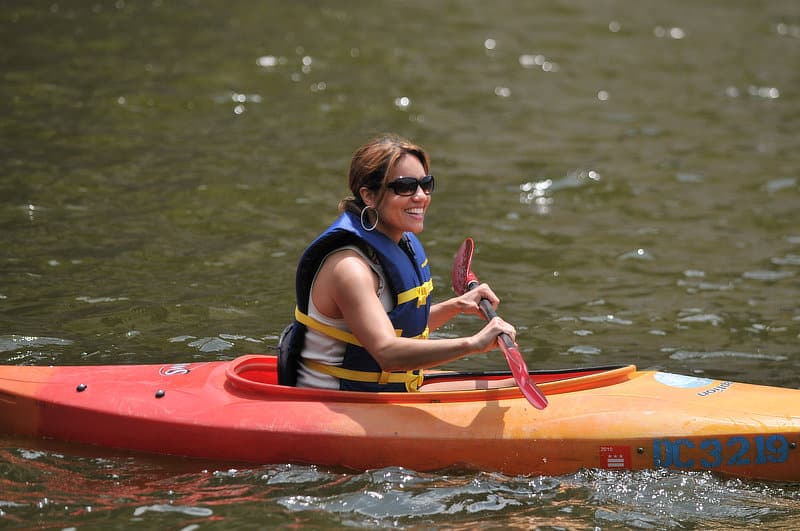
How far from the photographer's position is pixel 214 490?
4.02 meters

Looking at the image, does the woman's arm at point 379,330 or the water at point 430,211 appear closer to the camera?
the woman's arm at point 379,330

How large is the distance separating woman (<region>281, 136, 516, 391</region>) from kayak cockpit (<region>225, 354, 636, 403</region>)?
2.5 inches

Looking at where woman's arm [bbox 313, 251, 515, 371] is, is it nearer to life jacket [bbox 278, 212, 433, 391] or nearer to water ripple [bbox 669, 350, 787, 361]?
life jacket [bbox 278, 212, 433, 391]

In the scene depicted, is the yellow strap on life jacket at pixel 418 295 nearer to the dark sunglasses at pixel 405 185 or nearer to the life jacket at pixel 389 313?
the life jacket at pixel 389 313

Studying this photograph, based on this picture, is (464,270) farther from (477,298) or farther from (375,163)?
(375,163)

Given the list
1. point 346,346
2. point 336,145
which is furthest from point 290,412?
point 336,145

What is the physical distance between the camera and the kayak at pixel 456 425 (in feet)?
13.6

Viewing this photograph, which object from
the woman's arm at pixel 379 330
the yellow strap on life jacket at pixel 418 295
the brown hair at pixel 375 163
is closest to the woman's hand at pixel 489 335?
the woman's arm at pixel 379 330

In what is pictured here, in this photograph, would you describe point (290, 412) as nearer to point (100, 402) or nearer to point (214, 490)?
point (214, 490)

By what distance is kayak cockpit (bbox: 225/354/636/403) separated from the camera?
4230 millimetres

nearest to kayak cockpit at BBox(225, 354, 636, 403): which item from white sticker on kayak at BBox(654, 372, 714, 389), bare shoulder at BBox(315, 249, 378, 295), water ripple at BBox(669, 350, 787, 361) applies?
white sticker on kayak at BBox(654, 372, 714, 389)

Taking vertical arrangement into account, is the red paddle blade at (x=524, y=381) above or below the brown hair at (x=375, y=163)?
below

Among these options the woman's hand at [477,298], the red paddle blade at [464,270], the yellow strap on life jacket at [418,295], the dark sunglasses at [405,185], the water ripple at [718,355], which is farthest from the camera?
the water ripple at [718,355]

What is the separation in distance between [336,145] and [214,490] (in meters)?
5.78
